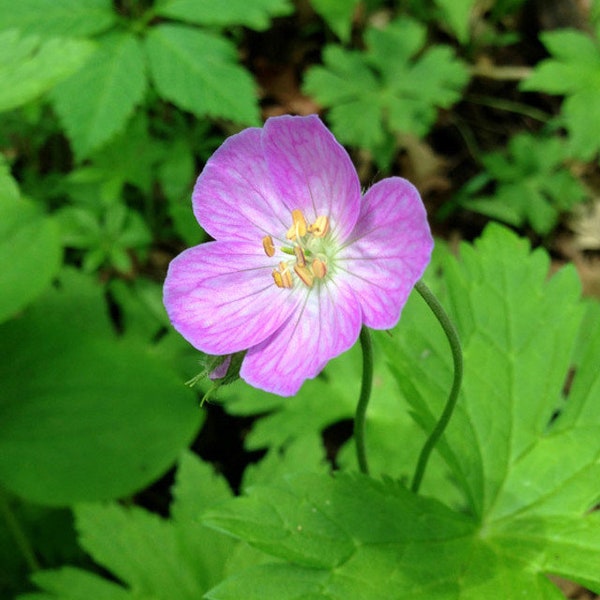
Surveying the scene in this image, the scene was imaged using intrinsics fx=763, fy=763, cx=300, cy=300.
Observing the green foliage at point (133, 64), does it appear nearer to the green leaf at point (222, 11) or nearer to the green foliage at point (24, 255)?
the green leaf at point (222, 11)

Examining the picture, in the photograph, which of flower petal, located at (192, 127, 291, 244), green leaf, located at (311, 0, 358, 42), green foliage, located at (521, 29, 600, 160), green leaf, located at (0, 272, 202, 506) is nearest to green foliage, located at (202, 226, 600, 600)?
flower petal, located at (192, 127, 291, 244)

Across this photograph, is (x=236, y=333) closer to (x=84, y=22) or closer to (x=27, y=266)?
(x=27, y=266)

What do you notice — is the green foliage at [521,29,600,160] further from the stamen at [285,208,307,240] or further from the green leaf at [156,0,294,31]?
the stamen at [285,208,307,240]

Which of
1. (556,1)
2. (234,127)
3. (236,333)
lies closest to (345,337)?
(236,333)

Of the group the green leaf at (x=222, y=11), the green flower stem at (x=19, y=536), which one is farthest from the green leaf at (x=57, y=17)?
the green flower stem at (x=19, y=536)

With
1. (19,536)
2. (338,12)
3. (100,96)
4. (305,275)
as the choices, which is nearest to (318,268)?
(305,275)
